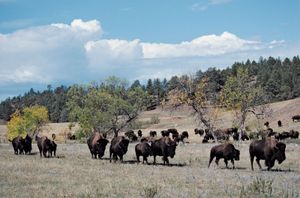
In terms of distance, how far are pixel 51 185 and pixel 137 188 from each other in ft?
11.4

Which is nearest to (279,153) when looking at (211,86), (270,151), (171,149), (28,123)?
(270,151)

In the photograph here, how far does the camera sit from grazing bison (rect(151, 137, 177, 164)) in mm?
31453

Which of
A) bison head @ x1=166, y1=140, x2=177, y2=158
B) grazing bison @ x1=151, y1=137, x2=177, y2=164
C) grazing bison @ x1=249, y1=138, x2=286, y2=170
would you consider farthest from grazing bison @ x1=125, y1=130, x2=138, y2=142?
grazing bison @ x1=249, y1=138, x2=286, y2=170

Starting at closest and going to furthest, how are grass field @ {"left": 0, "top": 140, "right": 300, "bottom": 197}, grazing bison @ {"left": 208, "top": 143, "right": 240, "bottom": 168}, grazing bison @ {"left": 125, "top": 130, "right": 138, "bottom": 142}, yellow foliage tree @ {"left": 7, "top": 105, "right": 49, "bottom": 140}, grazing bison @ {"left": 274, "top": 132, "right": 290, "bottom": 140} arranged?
grass field @ {"left": 0, "top": 140, "right": 300, "bottom": 197}, grazing bison @ {"left": 208, "top": 143, "right": 240, "bottom": 168}, grazing bison @ {"left": 274, "top": 132, "right": 290, "bottom": 140}, grazing bison @ {"left": 125, "top": 130, "right": 138, "bottom": 142}, yellow foliage tree @ {"left": 7, "top": 105, "right": 49, "bottom": 140}

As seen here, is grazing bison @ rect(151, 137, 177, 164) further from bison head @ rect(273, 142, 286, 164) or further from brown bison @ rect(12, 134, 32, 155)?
brown bison @ rect(12, 134, 32, 155)

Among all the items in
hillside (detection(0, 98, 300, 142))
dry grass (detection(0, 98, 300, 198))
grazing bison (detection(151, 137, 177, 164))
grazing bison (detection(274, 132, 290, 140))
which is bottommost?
dry grass (detection(0, 98, 300, 198))

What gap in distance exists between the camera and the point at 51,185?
63.0 feet

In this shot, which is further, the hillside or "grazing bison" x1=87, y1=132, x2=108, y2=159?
the hillside

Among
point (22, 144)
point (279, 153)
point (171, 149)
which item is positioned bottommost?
point (279, 153)

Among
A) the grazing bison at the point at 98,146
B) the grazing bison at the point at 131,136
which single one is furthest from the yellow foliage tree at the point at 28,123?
the grazing bison at the point at 98,146

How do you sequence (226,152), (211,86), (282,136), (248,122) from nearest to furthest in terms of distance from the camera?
(226,152)
(282,136)
(248,122)
(211,86)

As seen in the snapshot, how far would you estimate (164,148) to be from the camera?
31594mm

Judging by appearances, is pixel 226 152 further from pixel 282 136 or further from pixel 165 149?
pixel 282 136

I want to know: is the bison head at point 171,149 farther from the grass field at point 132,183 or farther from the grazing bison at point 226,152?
the grass field at point 132,183
